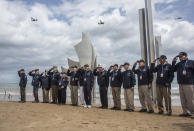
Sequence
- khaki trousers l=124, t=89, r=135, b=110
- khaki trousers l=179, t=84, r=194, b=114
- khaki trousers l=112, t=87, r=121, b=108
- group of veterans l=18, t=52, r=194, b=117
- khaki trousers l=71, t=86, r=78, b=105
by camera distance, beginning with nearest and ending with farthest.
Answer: khaki trousers l=179, t=84, r=194, b=114, group of veterans l=18, t=52, r=194, b=117, khaki trousers l=124, t=89, r=135, b=110, khaki trousers l=112, t=87, r=121, b=108, khaki trousers l=71, t=86, r=78, b=105

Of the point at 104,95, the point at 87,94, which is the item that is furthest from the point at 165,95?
the point at 87,94

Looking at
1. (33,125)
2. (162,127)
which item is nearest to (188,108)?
(162,127)

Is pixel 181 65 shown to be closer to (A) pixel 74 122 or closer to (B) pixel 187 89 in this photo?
(B) pixel 187 89

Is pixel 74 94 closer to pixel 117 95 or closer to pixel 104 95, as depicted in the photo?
pixel 104 95

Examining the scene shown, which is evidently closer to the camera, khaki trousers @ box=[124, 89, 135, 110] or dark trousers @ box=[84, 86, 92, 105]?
khaki trousers @ box=[124, 89, 135, 110]

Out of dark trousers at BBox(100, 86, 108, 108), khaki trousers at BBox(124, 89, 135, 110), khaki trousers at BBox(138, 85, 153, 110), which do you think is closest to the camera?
khaki trousers at BBox(138, 85, 153, 110)

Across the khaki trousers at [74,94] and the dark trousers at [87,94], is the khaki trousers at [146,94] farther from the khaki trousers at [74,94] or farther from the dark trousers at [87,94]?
the khaki trousers at [74,94]

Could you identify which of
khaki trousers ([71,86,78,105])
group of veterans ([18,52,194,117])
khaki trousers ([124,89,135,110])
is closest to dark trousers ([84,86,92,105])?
group of veterans ([18,52,194,117])

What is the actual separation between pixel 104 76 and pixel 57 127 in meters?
3.94

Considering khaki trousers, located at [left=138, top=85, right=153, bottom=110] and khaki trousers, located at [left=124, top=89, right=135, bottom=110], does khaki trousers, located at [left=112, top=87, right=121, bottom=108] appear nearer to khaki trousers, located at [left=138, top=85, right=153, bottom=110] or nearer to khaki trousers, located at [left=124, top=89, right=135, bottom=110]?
khaki trousers, located at [left=124, top=89, right=135, bottom=110]

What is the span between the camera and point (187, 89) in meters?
5.73

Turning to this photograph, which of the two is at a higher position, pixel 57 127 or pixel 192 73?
pixel 192 73

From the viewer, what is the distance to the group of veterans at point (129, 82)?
582 cm

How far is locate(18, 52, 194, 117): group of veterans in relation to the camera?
5821 millimetres
